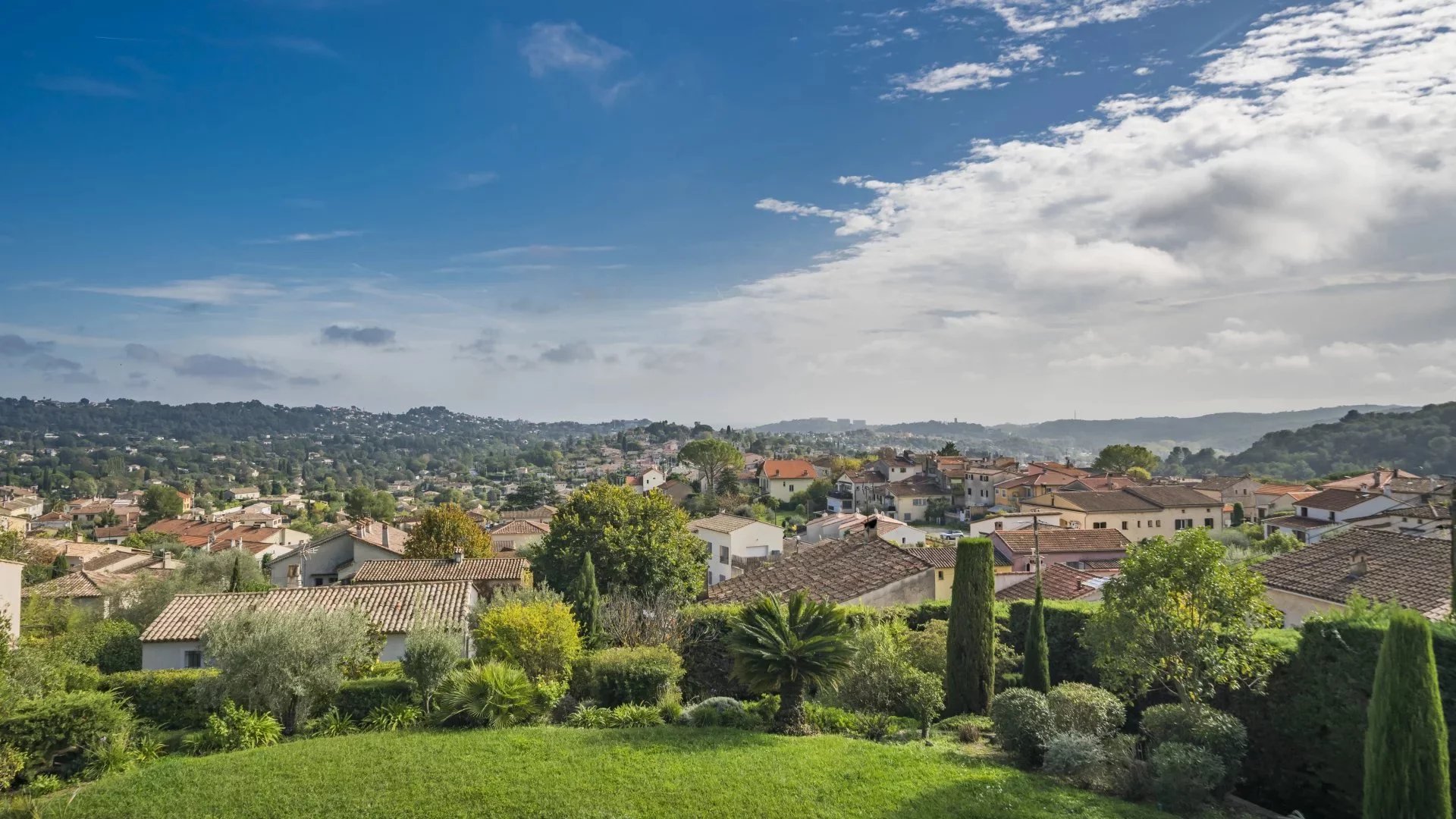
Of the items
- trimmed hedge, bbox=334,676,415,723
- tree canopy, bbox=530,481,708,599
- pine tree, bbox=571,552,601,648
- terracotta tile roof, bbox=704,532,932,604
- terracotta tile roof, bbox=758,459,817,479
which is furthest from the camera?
terracotta tile roof, bbox=758,459,817,479

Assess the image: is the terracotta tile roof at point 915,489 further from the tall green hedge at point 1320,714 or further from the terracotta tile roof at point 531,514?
the tall green hedge at point 1320,714

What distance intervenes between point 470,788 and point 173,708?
10925 mm

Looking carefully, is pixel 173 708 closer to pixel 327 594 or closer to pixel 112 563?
pixel 327 594

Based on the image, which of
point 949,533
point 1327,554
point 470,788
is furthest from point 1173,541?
point 949,533

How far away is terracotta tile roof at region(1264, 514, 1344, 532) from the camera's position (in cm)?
5159

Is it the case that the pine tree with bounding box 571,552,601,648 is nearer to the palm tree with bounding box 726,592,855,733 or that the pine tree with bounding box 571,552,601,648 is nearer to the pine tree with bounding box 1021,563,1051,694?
the palm tree with bounding box 726,592,855,733

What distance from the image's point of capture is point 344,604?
23.2m

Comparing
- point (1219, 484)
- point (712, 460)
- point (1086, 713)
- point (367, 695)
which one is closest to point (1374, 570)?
point (1086, 713)

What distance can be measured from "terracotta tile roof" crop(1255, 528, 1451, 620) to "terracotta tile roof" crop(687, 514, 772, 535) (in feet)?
108

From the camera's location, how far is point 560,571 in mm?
31859

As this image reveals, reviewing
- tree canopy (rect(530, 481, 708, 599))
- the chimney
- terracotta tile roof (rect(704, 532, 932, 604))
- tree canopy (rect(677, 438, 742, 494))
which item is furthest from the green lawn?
tree canopy (rect(677, 438, 742, 494))

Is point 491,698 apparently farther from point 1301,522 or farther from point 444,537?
point 1301,522

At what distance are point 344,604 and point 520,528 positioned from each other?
49.3 metres

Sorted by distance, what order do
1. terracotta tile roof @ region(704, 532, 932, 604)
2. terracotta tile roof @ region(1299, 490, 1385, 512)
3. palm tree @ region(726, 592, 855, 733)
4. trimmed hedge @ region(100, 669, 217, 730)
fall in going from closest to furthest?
palm tree @ region(726, 592, 855, 733) < trimmed hedge @ region(100, 669, 217, 730) < terracotta tile roof @ region(704, 532, 932, 604) < terracotta tile roof @ region(1299, 490, 1385, 512)
